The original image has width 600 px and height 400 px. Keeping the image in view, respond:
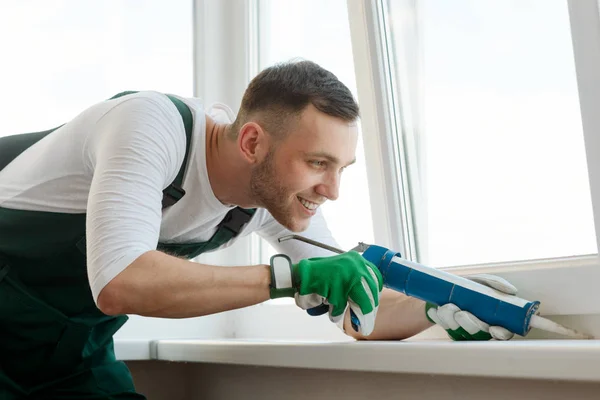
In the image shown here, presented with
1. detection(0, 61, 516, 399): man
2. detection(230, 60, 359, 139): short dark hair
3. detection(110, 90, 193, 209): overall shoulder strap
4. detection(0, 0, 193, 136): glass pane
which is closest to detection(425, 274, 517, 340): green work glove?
detection(0, 61, 516, 399): man

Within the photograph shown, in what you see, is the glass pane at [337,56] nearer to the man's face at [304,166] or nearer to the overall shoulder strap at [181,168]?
the man's face at [304,166]

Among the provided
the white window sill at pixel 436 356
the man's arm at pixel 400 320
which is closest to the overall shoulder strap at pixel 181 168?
the white window sill at pixel 436 356

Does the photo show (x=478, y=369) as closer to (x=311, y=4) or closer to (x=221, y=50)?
(x=311, y=4)

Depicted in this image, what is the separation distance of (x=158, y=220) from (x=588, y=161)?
0.77 meters

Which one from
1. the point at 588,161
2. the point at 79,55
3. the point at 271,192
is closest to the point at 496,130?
the point at 588,161

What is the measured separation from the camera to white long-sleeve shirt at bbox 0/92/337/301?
1.08 m

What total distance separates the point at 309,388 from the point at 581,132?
820 millimetres

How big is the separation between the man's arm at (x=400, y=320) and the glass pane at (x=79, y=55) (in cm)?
111

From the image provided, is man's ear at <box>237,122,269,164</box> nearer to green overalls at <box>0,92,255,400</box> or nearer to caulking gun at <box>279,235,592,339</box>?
green overalls at <box>0,92,255,400</box>

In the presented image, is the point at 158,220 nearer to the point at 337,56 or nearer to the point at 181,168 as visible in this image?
the point at 181,168

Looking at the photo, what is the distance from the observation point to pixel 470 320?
3.90ft

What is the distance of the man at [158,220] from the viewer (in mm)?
1096

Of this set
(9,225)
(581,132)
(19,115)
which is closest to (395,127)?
(581,132)

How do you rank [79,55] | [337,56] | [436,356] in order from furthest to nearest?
[79,55] < [337,56] < [436,356]
